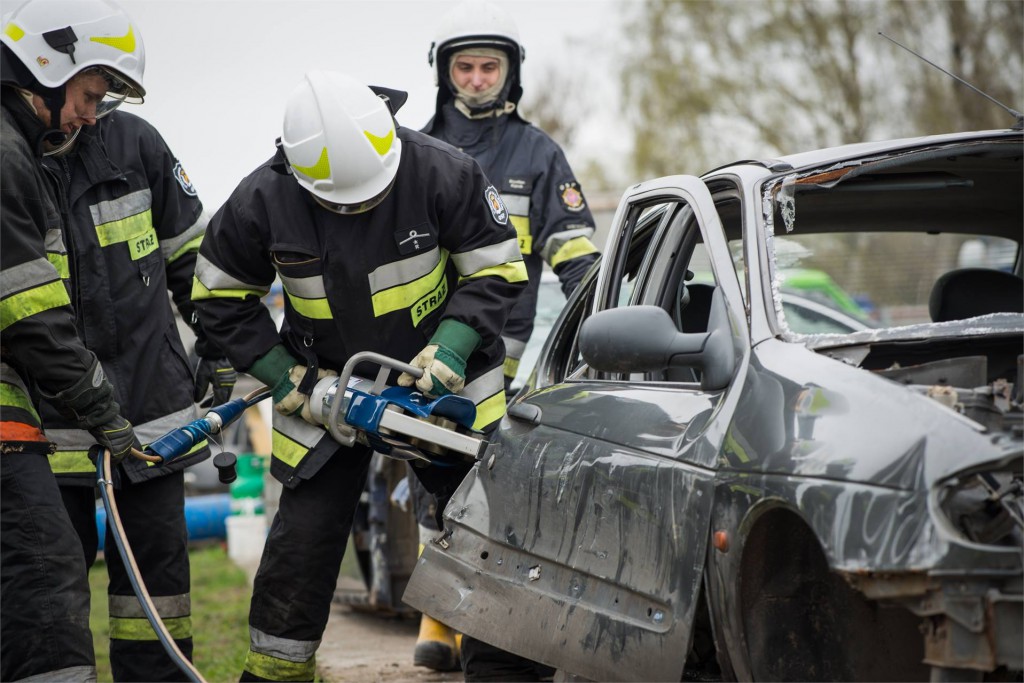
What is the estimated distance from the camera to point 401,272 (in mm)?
4074

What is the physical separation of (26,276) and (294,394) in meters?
0.93

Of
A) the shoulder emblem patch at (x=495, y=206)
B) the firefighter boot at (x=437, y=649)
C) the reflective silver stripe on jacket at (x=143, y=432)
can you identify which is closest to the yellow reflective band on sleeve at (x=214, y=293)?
the reflective silver stripe on jacket at (x=143, y=432)

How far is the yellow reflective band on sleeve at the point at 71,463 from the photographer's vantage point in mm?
4162

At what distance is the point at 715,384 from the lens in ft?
9.84

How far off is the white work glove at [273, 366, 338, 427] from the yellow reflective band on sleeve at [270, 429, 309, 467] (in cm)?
9

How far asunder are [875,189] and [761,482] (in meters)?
1.36

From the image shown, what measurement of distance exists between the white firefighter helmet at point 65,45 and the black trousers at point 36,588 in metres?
1.14

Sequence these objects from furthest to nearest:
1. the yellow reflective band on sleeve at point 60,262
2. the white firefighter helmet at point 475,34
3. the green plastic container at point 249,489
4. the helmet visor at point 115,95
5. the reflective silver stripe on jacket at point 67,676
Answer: the green plastic container at point 249,489 < the white firefighter helmet at point 475,34 < the helmet visor at point 115,95 < the yellow reflective band on sleeve at point 60,262 < the reflective silver stripe on jacket at point 67,676

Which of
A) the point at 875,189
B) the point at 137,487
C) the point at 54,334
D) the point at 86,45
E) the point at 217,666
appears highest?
the point at 86,45

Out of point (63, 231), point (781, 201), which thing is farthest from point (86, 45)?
point (781, 201)

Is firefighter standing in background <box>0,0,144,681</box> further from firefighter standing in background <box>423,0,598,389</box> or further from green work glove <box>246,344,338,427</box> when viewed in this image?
firefighter standing in background <box>423,0,598,389</box>

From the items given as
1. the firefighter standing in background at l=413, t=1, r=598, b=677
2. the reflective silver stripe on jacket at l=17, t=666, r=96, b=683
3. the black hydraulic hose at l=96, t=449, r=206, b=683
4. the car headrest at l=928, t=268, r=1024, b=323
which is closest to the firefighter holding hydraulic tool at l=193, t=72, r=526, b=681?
the black hydraulic hose at l=96, t=449, r=206, b=683

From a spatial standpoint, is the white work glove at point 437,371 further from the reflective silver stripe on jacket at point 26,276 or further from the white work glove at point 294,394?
the reflective silver stripe on jacket at point 26,276

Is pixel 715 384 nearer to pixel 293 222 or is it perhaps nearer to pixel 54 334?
pixel 293 222
